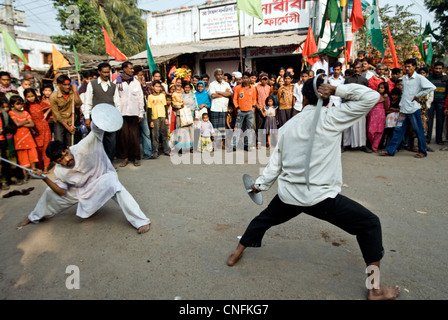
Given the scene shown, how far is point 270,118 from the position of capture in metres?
7.88

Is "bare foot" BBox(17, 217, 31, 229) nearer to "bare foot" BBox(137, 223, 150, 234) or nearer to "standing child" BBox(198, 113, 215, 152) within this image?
"bare foot" BBox(137, 223, 150, 234)

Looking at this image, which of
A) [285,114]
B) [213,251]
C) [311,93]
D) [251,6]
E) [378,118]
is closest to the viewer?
A: [311,93]

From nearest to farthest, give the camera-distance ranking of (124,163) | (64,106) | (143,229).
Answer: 1. (143,229)
2. (64,106)
3. (124,163)

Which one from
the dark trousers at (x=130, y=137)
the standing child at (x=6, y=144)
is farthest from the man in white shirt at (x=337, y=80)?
the standing child at (x=6, y=144)

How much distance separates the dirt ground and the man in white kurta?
211mm

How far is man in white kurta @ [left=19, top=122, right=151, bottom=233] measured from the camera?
356 cm

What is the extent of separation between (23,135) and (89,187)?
9.70 feet

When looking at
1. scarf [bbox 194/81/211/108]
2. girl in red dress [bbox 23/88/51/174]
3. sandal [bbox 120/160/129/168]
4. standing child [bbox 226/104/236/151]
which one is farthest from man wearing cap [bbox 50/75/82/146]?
standing child [bbox 226/104/236/151]

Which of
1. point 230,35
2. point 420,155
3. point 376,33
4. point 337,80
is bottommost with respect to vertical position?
point 420,155

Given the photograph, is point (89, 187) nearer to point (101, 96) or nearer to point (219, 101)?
point (101, 96)

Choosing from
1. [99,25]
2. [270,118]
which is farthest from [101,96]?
[99,25]

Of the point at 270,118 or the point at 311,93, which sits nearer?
the point at 311,93

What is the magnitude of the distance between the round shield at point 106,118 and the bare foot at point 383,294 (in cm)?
282

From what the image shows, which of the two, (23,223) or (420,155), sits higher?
(420,155)
